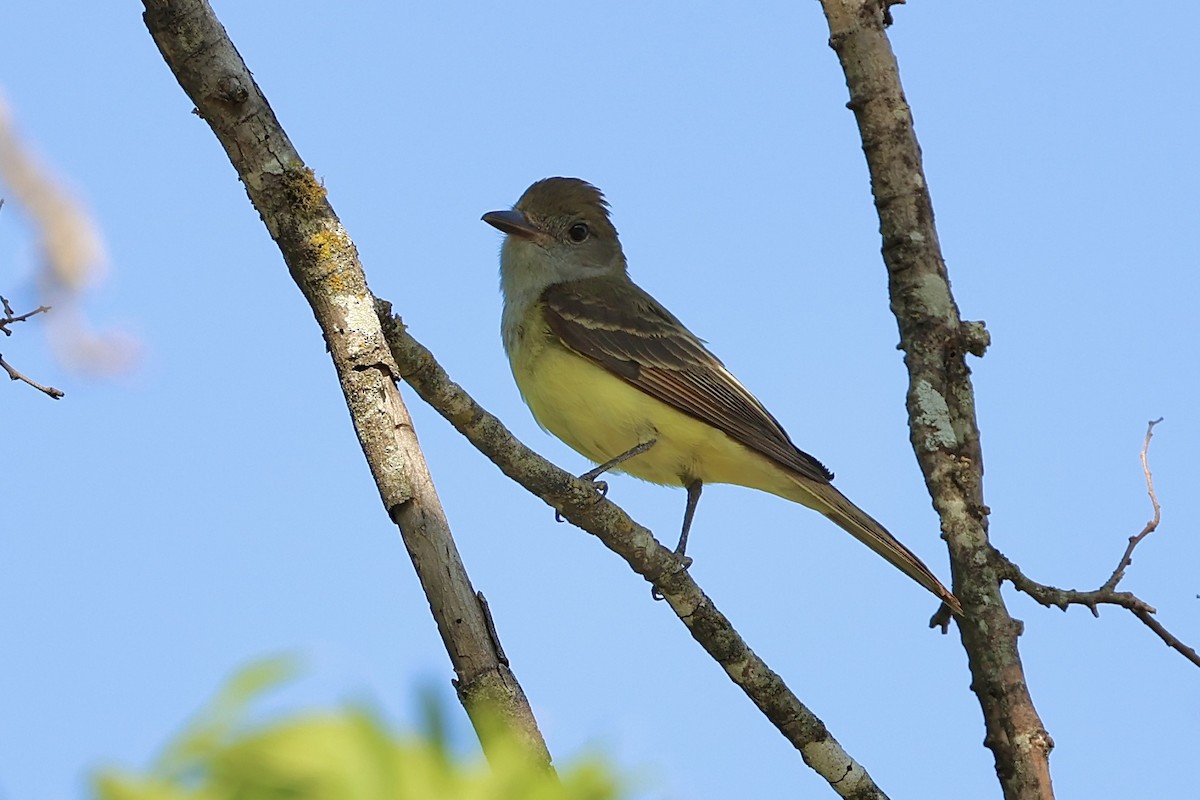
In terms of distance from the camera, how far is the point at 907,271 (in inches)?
293

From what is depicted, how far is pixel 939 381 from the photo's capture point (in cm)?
722

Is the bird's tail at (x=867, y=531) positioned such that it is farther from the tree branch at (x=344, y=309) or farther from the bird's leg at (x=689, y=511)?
the tree branch at (x=344, y=309)

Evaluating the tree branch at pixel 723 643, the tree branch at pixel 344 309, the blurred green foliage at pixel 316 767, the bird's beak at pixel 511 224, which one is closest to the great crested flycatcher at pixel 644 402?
the bird's beak at pixel 511 224

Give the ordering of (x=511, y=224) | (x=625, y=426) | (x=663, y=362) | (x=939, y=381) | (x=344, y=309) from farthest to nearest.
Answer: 1. (x=511, y=224)
2. (x=663, y=362)
3. (x=625, y=426)
4. (x=939, y=381)
5. (x=344, y=309)

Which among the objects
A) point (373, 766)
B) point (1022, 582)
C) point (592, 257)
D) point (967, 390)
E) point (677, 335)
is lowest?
point (373, 766)

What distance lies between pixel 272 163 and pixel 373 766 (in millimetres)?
3610

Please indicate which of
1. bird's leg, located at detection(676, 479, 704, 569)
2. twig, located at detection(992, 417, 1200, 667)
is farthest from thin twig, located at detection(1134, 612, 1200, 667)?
bird's leg, located at detection(676, 479, 704, 569)

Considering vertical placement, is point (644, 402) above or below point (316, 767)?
above

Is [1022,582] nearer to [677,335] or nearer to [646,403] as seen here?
[646,403]

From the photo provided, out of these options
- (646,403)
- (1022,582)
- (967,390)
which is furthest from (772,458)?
(1022,582)

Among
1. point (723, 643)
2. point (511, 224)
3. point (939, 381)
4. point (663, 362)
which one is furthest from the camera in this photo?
point (511, 224)

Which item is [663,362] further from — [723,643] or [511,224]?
[723,643]

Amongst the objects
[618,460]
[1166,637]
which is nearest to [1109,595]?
[1166,637]

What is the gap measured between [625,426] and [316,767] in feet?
24.1
